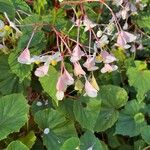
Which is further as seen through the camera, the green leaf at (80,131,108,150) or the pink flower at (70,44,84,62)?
the green leaf at (80,131,108,150)

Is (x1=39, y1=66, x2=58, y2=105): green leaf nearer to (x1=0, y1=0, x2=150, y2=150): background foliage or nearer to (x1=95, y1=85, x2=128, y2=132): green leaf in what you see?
(x1=0, y1=0, x2=150, y2=150): background foliage

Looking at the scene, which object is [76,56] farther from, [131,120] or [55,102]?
[131,120]

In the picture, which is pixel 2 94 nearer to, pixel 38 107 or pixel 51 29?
pixel 38 107

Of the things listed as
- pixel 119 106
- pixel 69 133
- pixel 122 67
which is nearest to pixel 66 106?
pixel 69 133

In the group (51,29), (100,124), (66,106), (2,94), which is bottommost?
(100,124)

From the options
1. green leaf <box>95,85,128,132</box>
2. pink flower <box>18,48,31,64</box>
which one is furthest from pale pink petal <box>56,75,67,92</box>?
green leaf <box>95,85,128,132</box>

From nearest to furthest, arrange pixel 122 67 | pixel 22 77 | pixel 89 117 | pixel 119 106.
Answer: pixel 22 77 → pixel 89 117 → pixel 119 106 → pixel 122 67

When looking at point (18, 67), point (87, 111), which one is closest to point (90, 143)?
point (87, 111)
